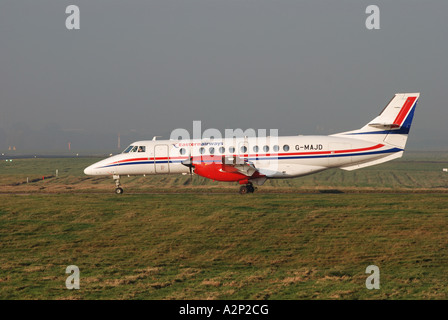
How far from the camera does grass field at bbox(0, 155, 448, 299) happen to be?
15688mm

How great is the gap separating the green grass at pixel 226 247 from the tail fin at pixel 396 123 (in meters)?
5.28

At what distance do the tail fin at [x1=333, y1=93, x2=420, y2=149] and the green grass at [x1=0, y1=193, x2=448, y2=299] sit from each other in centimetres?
528

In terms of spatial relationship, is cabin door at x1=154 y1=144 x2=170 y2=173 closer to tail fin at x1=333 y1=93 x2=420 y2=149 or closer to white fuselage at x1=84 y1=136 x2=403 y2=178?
white fuselage at x1=84 y1=136 x2=403 y2=178

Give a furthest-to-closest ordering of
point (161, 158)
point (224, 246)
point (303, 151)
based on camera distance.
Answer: point (161, 158) → point (303, 151) → point (224, 246)

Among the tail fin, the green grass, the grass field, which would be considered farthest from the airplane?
the green grass

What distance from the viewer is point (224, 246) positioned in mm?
20766

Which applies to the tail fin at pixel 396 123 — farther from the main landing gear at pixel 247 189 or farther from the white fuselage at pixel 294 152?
the main landing gear at pixel 247 189

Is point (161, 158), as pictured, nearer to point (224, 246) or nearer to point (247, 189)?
point (247, 189)

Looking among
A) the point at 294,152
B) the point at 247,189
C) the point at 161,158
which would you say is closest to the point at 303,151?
the point at 294,152

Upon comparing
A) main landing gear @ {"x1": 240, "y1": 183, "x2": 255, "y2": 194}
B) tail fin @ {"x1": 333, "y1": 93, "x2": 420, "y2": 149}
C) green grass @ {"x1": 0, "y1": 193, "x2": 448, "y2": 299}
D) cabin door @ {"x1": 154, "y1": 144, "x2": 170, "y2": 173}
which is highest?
tail fin @ {"x1": 333, "y1": 93, "x2": 420, "y2": 149}

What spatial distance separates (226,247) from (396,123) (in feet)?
60.9

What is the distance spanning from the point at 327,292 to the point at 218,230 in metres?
8.45

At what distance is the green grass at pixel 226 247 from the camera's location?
15.7 meters
